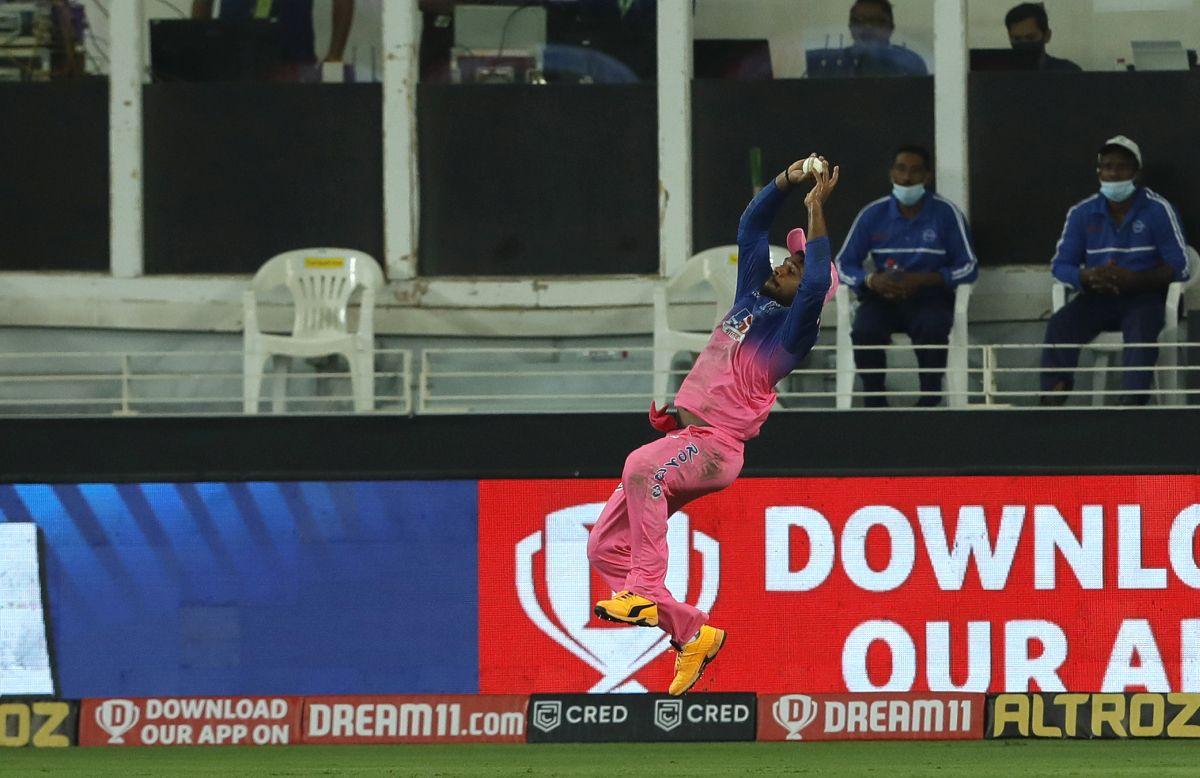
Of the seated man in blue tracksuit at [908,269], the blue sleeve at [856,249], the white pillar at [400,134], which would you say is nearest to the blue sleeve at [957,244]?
the seated man in blue tracksuit at [908,269]

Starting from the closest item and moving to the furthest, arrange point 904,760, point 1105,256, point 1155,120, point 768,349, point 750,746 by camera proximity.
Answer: point 768,349 → point 904,760 → point 750,746 → point 1105,256 → point 1155,120

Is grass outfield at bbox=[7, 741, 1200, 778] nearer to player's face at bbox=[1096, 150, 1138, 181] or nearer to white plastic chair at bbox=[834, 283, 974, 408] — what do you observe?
white plastic chair at bbox=[834, 283, 974, 408]

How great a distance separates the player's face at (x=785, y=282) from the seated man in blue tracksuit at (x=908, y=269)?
9.71ft

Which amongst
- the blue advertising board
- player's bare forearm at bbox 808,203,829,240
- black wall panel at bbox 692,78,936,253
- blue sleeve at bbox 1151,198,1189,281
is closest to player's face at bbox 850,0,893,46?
black wall panel at bbox 692,78,936,253

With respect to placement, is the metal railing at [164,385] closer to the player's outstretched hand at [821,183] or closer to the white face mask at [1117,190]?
the white face mask at [1117,190]

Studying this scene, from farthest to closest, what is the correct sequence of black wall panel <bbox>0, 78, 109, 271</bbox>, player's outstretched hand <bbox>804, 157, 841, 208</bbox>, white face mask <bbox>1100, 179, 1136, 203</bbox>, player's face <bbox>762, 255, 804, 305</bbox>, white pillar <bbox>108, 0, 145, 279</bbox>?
black wall panel <bbox>0, 78, 109, 271</bbox> → white pillar <bbox>108, 0, 145, 279</bbox> → white face mask <bbox>1100, 179, 1136, 203</bbox> → player's face <bbox>762, 255, 804, 305</bbox> → player's outstretched hand <bbox>804, 157, 841, 208</bbox>

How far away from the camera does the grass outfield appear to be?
10.8 meters

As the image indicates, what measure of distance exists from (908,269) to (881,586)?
6.49 ft

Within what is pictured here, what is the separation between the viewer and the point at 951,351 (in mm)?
13336

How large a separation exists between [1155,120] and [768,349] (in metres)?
5.32

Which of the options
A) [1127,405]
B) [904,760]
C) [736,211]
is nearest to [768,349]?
[904,760]

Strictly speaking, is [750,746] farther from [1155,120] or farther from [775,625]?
[1155,120]

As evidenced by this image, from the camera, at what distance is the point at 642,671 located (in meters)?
12.6

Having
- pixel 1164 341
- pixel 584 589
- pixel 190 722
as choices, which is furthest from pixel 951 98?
pixel 190 722
